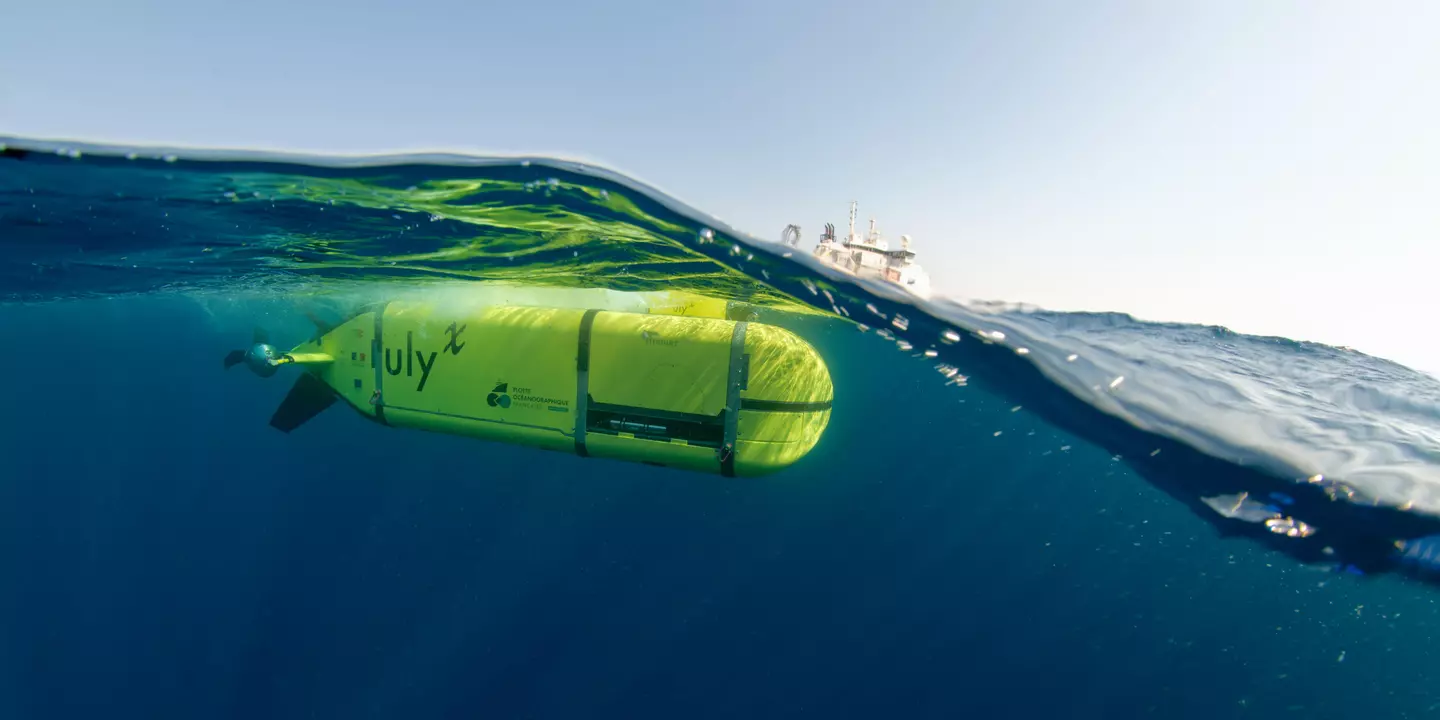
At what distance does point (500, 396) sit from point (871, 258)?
744cm

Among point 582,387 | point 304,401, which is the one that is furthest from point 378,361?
point 582,387

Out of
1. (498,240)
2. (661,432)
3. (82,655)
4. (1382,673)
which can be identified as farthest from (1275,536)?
(82,655)

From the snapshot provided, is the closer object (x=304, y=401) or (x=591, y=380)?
(x=591, y=380)

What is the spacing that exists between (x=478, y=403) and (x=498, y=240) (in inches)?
93.8

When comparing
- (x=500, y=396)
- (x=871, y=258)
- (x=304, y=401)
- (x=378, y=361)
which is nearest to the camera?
(x=500, y=396)

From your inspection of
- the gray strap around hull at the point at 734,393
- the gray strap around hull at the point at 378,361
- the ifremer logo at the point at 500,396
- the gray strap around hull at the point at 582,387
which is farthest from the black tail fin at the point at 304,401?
the gray strap around hull at the point at 734,393

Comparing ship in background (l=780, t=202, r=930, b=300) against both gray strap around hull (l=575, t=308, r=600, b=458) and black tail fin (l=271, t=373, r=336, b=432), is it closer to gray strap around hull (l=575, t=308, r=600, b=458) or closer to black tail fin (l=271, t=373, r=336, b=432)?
gray strap around hull (l=575, t=308, r=600, b=458)

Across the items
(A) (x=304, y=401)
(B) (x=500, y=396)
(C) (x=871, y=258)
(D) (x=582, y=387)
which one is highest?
(C) (x=871, y=258)

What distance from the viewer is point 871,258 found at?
9812mm

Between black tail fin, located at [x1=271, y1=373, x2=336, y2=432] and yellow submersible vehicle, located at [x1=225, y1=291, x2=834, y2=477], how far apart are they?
0.55 metres

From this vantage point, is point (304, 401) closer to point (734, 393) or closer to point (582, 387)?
point (582, 387)

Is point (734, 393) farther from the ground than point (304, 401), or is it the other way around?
point (734, 393)

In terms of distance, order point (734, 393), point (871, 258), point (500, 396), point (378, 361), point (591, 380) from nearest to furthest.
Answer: point (734, 393), point (591, 380), point (500, 396), point (378, 361), point (871, 258)

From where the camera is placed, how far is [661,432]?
5211 mm
